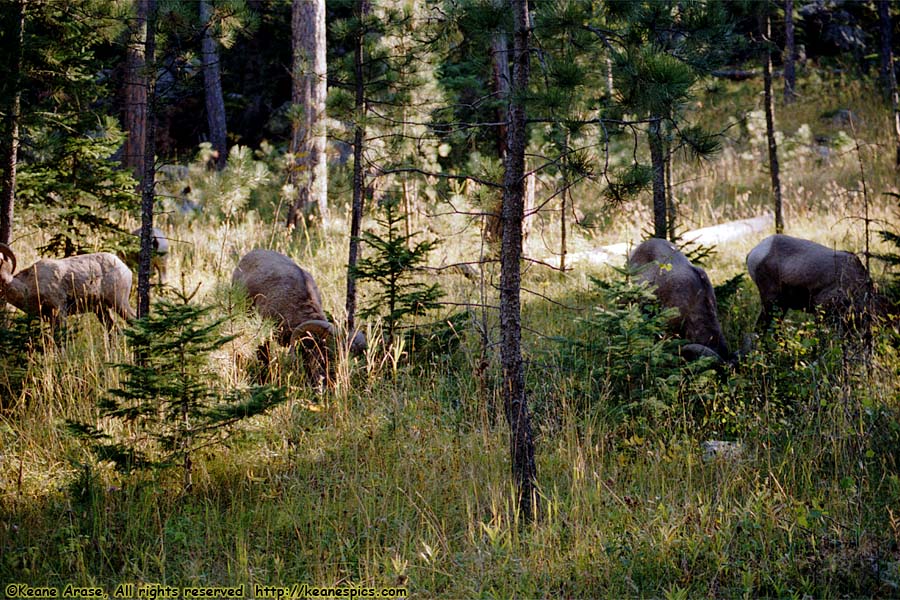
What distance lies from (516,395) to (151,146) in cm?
395

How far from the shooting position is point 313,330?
6340 millimetres

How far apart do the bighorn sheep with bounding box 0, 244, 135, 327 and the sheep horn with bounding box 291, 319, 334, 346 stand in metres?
1.77

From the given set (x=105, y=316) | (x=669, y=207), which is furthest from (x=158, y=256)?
(x=669, y=207)

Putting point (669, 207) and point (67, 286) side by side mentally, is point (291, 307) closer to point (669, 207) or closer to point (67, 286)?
point (67, 286)

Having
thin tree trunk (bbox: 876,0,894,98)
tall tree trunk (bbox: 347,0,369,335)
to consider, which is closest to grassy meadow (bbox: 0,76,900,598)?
tall tree trunk (bbox: 347,0,369,335)

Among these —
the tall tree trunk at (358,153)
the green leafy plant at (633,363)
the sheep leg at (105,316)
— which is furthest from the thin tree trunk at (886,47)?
the sheep leg at (105,316)

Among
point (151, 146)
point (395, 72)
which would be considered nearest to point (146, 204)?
point (151, 146)

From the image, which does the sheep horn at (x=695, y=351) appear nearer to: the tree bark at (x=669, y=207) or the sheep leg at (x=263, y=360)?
the tree bark at (x=669, y=207)

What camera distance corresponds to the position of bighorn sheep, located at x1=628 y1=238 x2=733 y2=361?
661 centimetres

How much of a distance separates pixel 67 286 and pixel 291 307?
6.28 ft

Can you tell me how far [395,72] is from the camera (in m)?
7.15

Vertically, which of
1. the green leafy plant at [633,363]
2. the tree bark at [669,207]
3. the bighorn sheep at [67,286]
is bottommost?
the green leafy plant at [633,363]

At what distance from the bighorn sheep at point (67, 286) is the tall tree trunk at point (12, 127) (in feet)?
1.81

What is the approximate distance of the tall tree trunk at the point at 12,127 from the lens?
623 centimetres
